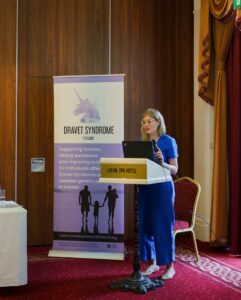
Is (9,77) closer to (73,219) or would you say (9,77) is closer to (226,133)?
(73,219)

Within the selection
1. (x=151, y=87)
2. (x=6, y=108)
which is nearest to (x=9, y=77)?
(x=6, y=108)

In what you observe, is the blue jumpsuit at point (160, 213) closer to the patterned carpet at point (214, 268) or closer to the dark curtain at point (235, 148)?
the patterned carpet at point (214, 268)

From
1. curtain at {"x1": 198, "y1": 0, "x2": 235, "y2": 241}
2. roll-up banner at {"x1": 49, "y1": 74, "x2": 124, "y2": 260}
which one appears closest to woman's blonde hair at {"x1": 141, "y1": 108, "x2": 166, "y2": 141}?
roll-up banner at {"x1": 49, "y1": 74, "x2": 124, "y2": 260}

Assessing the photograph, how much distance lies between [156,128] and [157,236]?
3.02 feet

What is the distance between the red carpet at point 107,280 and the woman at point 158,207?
11.6 inches

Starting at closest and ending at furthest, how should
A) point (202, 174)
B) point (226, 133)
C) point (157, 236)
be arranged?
point (157, 236)
point (226, 133)
point (202, 174)

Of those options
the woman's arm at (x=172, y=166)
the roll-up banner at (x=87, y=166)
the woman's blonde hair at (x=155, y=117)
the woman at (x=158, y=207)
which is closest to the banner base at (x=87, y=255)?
the roll-up banner at (x=87, y=166)

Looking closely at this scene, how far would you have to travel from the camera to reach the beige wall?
5.43 m

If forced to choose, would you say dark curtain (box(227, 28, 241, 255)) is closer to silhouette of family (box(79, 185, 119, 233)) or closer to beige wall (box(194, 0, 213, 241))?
beige wall (box(194, 0, 213, 241))

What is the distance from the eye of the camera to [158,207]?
370 cm

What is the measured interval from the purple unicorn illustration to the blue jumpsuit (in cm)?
112

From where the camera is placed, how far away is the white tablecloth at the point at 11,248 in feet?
11.1

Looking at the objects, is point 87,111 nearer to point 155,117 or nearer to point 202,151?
point 155,117

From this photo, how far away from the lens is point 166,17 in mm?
5777
